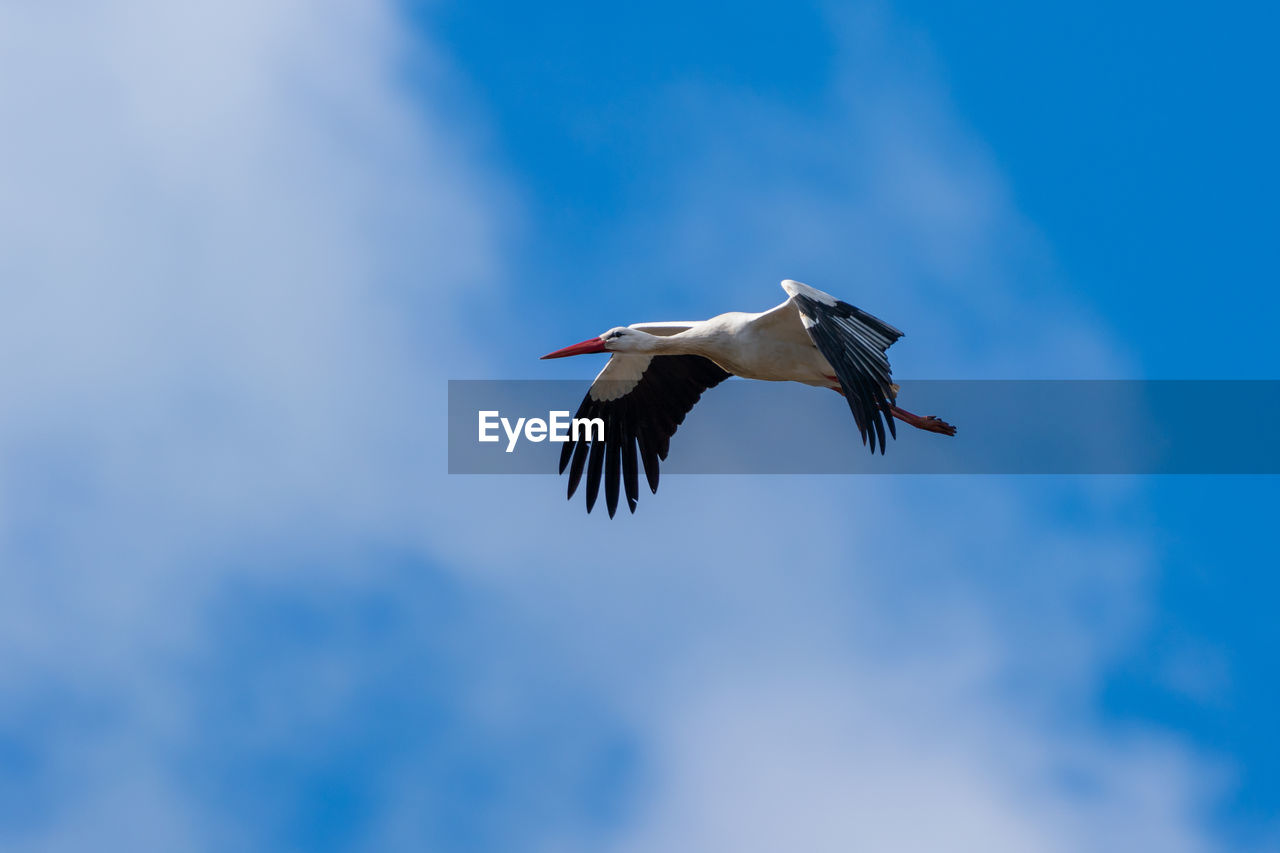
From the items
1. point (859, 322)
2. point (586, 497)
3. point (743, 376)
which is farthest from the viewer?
point (586, 497)

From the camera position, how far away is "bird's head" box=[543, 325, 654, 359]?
13328 millimetres

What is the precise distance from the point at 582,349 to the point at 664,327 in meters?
0.78

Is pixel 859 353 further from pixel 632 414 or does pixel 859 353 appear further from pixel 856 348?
pixel 632 414

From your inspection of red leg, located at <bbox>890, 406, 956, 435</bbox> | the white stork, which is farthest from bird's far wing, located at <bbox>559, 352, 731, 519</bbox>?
red leg, located at <bbox>890, 406, 956, 435</bbox>

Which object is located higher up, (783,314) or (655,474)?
(783,314)

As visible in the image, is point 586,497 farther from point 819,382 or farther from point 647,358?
point 819,382

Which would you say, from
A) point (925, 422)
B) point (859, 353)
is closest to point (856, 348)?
point (859, 353)

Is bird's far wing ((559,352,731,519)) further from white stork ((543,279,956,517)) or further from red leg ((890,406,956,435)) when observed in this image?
red leg ((890,406,956,435))

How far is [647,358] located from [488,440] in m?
1.62

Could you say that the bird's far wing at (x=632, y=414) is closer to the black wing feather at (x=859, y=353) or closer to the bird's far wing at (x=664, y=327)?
the bird's far wing at (x=664, y=327)

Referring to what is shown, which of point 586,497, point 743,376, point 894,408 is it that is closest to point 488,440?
point 586,497

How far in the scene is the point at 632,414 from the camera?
14273mm

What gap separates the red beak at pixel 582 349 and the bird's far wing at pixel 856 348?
2.36 metres

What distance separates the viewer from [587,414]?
14344 millimetres
